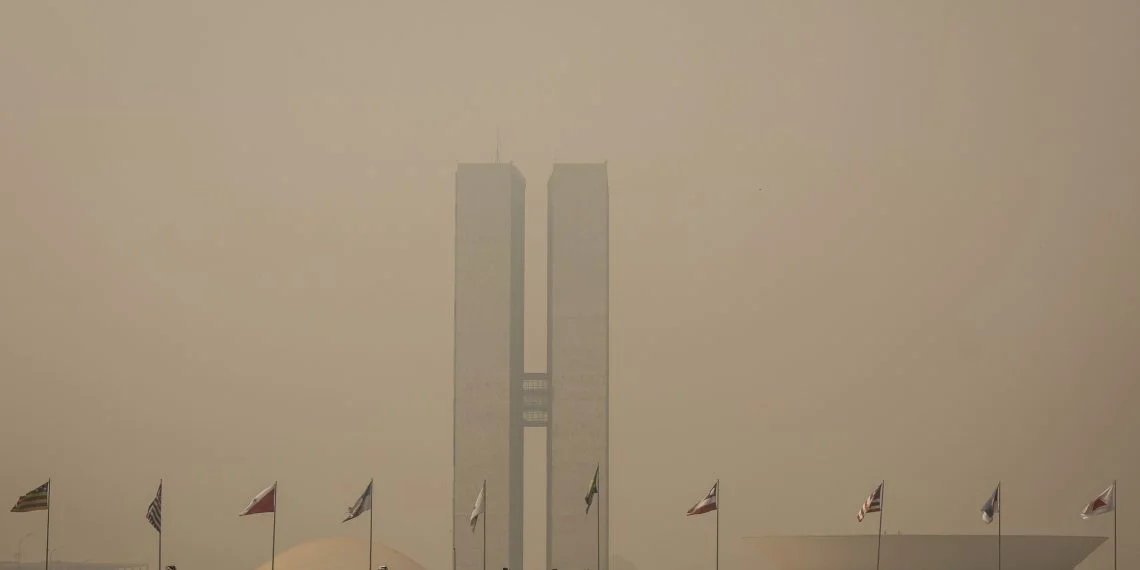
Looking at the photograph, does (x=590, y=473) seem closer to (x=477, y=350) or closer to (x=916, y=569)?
(x=477, y=350)

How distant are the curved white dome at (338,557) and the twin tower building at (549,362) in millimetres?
2418

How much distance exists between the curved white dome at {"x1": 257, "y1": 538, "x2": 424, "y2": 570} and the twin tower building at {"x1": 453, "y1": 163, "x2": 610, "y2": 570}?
2.42 metres

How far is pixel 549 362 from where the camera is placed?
4062 cm

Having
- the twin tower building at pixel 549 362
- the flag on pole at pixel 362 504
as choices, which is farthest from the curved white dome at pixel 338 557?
the flag on pole at pixel 362 504

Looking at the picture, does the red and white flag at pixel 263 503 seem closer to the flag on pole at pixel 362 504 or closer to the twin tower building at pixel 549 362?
the flag on pole at pixel 362 504

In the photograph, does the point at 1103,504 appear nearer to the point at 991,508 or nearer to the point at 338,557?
the point at 991,508

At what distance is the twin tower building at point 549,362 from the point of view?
39500 millimetres

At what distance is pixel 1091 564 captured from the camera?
43.4 metres

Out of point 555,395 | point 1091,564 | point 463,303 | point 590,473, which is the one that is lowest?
point 1091,564

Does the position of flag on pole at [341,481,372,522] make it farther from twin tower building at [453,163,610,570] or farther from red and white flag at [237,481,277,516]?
twin tower building at [453,163,610,570]

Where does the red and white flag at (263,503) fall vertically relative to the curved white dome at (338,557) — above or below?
above

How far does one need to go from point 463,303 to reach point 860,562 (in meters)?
15.2

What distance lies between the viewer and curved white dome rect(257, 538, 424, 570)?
36.0m

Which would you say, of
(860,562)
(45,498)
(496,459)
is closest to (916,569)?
(860,562)
